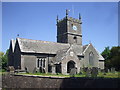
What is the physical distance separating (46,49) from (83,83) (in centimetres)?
1832

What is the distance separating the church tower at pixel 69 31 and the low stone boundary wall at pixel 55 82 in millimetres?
23269

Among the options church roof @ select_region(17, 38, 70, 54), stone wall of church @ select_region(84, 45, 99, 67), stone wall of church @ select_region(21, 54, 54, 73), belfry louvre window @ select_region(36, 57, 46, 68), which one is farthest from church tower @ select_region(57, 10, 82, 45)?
belfry louvre window @ select_region(36, 57, 46, 68)

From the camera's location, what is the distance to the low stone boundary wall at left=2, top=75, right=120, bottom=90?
37.8 ft

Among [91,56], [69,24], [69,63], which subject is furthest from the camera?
[69,24]

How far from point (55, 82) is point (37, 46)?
1672 centimetres

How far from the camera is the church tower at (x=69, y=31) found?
125 feet

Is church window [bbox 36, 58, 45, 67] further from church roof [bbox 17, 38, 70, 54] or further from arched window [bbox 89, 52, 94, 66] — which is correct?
arched window [bbox 89, 52, 94, 66]

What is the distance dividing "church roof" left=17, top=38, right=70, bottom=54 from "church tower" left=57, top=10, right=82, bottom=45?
6449 millimetres

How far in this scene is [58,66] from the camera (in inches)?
1040

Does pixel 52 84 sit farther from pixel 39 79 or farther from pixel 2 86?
pixel 2 86

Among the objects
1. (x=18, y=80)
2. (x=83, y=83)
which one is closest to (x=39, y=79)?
(x=18, y=80)

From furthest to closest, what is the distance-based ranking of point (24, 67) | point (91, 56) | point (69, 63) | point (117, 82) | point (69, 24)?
point (69, 24), point (91, 56), point (69, 63), point (24, 67), point (117, 82)

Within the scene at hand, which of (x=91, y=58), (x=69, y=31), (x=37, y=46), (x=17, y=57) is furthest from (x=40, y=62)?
(x=69, y=31)

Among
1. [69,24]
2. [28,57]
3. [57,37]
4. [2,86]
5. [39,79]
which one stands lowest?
[2,86]
